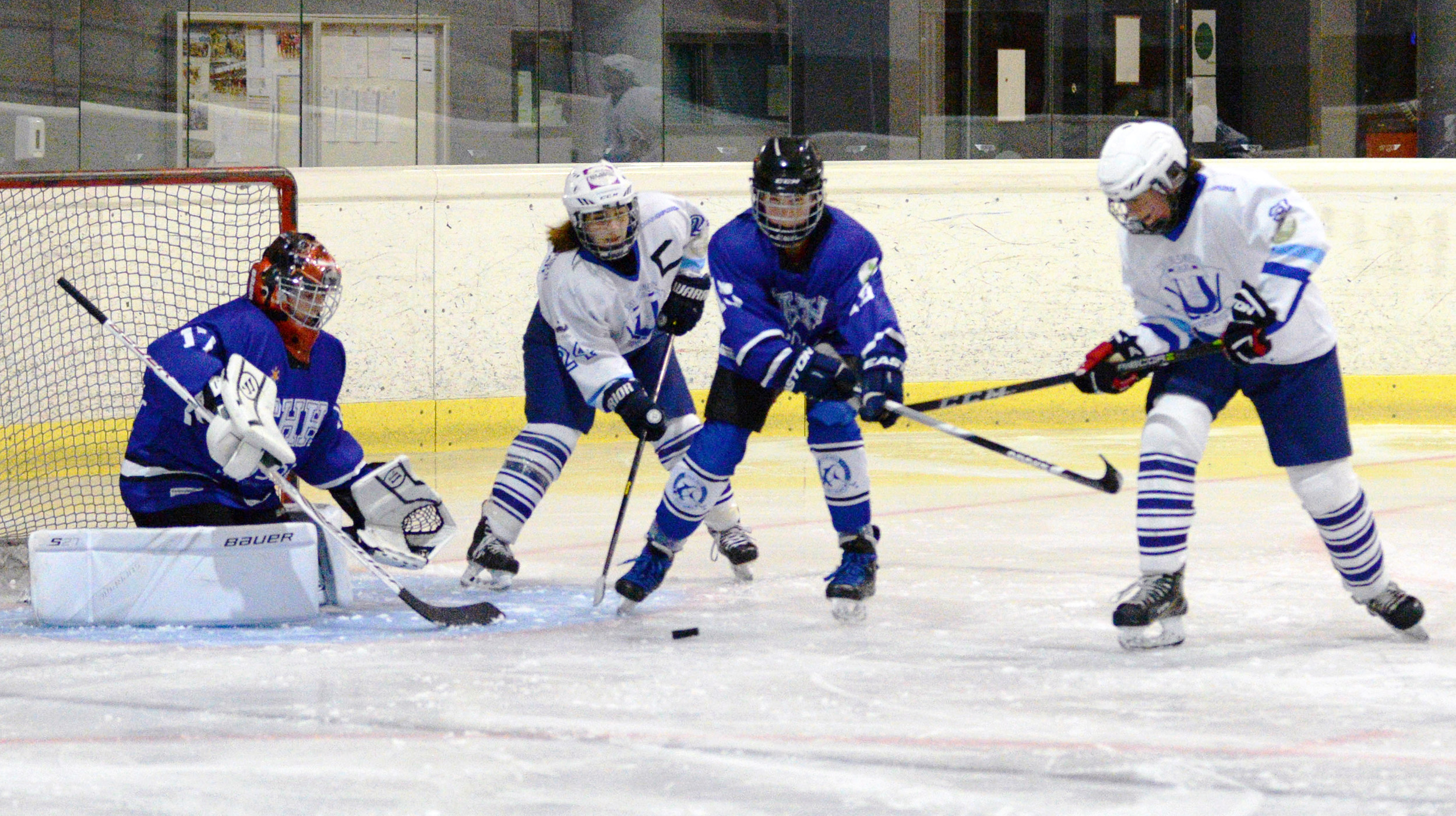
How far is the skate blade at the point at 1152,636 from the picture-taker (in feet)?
9.49

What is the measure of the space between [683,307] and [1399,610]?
1.50 metres

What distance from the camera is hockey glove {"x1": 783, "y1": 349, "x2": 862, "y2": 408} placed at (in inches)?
120

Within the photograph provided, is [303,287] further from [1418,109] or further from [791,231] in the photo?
[1418,109]

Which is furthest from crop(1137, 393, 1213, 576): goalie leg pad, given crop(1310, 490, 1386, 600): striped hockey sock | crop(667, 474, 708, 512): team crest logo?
crop(667, 474, 708, 512): team crest logo

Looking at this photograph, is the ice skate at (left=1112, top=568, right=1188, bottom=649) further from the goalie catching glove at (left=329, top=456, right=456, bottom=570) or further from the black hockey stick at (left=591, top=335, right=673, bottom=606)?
the goalie catching glove at (left=329, top=456, right=456, bottom=570)

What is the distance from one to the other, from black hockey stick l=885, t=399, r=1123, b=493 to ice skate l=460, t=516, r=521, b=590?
0.95 meters

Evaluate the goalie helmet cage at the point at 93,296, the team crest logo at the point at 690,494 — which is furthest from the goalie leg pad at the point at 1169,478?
the goalie helmet cage at the point at 93,296

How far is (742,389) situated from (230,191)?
295 cm

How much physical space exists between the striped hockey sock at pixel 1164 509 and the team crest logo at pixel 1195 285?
0.26 metres

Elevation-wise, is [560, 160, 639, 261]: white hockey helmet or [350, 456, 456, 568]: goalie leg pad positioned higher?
[560, 160, 639, 261]: white hockey helmet

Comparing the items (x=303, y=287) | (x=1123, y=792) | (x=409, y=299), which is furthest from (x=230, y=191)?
(x=1123, y=792)

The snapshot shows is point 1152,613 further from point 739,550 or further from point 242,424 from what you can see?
point 242,424

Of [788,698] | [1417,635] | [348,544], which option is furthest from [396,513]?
[1417,635]

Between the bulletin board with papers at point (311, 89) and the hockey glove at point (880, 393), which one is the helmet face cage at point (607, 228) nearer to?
the hockey glove at point (880, 393)
